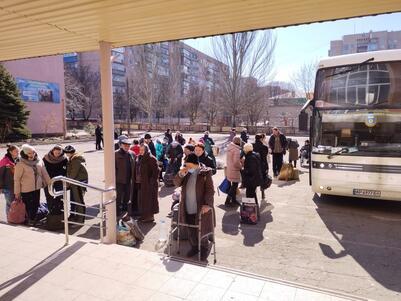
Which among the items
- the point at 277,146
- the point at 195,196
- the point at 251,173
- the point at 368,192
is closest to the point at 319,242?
the point at 251,173

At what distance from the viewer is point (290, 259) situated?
5227 mm

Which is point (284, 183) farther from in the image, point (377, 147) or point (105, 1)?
point (105, 1)

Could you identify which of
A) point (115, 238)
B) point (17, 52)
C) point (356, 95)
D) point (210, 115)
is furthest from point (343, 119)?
point (210, 115)

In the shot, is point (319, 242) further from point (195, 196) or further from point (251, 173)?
point (195, 196)

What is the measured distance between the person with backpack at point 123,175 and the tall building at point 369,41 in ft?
278

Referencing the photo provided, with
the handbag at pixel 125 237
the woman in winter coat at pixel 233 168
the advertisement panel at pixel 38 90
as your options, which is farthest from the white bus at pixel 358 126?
the advertisement panel at pixel 38 90

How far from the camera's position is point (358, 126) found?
25.0ft

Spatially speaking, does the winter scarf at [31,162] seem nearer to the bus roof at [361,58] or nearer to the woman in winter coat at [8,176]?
the woman in winter coat at [8,176]

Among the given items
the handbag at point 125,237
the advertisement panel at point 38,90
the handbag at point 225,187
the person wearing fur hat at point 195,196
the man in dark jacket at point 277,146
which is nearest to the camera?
the person wearing fur hat at point 195,196

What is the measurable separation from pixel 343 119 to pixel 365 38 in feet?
292

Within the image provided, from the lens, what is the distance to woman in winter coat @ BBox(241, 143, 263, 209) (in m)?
7.50

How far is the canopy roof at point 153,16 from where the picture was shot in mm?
3873

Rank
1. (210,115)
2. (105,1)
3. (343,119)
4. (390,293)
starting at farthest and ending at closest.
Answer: (210,115) < (343,119) < (390,293) < (105,1)

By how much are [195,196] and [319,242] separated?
2.54 meters
